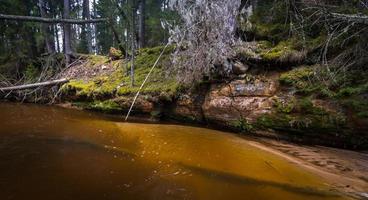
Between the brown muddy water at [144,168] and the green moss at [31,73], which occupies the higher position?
the green moss at [31,73]

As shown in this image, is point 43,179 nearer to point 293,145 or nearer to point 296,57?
point 293,145

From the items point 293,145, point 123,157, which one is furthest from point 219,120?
point 123,157

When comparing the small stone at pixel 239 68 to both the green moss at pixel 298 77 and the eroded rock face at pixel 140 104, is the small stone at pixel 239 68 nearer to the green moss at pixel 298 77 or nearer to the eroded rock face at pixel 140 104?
the green moss at pixel 298 77

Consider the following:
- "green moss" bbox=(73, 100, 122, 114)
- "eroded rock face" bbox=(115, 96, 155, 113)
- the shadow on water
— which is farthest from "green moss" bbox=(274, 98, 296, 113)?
Answer: "green moss" bbox=(73, 100, 122, 114)

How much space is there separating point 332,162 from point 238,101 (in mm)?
2564

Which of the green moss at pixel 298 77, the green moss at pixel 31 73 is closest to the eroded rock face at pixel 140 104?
the green moss at pixel 298 77

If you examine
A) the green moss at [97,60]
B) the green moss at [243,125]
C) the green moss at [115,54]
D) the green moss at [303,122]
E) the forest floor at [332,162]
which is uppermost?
the green moss at [115,54]

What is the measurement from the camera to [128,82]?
9797mm

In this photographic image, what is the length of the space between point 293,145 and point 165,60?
5.22 metres

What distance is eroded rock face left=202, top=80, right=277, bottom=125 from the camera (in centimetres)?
629

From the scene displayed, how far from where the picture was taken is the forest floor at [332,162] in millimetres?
3492

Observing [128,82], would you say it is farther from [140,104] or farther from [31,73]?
[31,73]

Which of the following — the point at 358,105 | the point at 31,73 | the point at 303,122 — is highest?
the point at 31,73

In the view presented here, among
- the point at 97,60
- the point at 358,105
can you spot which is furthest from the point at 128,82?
the point at 358,105
